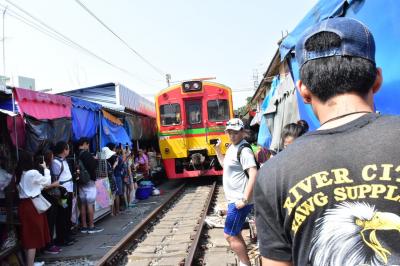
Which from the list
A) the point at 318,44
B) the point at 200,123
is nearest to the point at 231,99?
the point at 200,123

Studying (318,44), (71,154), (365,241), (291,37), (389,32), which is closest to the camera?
(365,241)

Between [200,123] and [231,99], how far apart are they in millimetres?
1373

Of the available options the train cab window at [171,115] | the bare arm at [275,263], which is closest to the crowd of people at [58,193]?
the train cab window at [171,115]

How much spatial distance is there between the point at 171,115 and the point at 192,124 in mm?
792

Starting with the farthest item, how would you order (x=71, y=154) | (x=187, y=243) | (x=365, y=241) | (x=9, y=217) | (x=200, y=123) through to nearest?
(x=200, y=123) → (x=71, y=154) → (x=187, y=243) → (x=9, y=217) → (x=365, y=241)

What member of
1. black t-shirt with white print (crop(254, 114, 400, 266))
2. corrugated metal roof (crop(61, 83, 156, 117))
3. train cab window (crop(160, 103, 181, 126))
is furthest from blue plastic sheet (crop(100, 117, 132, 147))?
black t-shirt with white print (crop(254, 114, 400, 266))

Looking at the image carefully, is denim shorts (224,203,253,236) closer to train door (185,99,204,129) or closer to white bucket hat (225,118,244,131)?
white bucket hat (225,118,244,131)

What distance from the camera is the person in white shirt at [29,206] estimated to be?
5797 millimetres

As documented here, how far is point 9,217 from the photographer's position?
5.70 m

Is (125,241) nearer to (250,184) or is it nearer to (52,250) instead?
(52,250)

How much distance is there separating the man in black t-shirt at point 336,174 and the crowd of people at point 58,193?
516 cm

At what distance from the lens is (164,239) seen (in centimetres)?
765

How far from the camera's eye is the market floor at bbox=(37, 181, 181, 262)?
21.9ft

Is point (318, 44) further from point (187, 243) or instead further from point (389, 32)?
point (187, 243)
